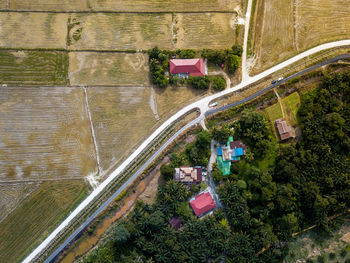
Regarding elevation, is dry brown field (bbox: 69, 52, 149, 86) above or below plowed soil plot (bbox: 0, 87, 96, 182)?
above

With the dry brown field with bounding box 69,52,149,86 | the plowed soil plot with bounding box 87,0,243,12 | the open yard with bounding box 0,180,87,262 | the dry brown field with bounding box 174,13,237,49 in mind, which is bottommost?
the open yard with bounding box 0,180,87,262

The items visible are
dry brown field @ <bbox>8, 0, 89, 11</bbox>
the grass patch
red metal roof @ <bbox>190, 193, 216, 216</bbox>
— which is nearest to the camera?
red metal roof @ <bbox>190, 193, 216, 216</bbox>

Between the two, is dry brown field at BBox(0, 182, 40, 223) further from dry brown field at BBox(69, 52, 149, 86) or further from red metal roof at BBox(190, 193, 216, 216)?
red metal roof at BBox(190, 193, 216, 216)

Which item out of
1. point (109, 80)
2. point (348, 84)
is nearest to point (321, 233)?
point (348, 84)

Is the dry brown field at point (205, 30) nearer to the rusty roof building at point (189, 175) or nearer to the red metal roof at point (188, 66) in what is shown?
the red metal roof at point (188, 66)

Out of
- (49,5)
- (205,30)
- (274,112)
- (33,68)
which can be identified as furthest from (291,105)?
(49,5)

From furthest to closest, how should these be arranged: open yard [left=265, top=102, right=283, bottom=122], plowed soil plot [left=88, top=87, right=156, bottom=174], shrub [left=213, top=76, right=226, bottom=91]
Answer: plowed soil plot [left=88, top=87, right=156, bottom=174], shrub [left=213, top=76, right=226, bottom=91], open yard [left=265, top=102, right=283, bottom=122]

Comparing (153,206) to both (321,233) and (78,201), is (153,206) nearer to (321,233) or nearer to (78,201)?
(78,201)

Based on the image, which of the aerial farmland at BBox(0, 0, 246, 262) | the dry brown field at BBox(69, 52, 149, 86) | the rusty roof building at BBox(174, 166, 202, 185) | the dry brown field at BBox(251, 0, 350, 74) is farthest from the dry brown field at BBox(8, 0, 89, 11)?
the rusty roof building at BBox(174, 166, 202, 185)
